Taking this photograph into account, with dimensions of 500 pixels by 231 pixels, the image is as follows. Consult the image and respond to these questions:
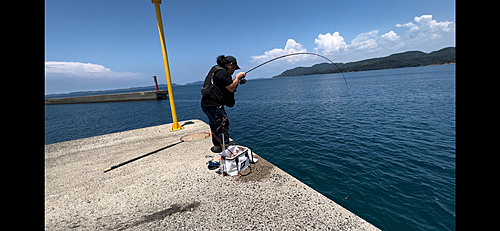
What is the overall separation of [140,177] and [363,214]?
5682mm

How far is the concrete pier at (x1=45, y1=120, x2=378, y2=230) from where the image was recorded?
3.21 meters

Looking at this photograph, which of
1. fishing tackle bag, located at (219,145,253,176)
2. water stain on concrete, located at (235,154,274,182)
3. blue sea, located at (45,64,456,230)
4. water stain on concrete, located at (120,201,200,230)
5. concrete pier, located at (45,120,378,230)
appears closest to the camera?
concrete pier, located at (45,120,378,230)

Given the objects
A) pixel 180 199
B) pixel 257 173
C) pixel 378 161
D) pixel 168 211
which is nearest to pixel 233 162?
pixel 257 173

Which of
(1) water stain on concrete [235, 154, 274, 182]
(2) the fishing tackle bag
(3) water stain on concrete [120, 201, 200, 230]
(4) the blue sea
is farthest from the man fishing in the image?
(4) the blue sea

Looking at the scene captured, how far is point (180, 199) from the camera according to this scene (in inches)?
153

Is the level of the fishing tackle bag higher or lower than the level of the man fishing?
lower

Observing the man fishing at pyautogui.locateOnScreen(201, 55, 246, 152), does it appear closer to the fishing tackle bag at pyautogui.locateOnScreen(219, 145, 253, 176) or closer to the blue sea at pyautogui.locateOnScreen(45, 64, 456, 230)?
the fishing tackle bag at pyautogui.locateOnScreen(219, 145, 253, 176)

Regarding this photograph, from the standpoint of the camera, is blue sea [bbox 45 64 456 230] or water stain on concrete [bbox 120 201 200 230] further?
blue sea [bbox 45 64 456 230]

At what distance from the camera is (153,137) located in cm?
832

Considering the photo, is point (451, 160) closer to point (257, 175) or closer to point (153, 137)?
point (257, 175)

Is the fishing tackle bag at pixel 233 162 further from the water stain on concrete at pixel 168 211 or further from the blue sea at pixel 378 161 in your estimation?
the blue sea at pixel 378 161

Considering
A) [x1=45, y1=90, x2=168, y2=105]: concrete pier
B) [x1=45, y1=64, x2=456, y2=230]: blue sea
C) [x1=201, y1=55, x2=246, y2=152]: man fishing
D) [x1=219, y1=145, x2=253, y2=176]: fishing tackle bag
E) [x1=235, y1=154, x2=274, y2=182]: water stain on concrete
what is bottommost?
[x1=45, y1=64, x2=456, y2=230]: blue sea

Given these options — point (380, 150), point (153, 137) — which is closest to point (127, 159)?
point (153, 137)

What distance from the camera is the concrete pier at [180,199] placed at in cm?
321
